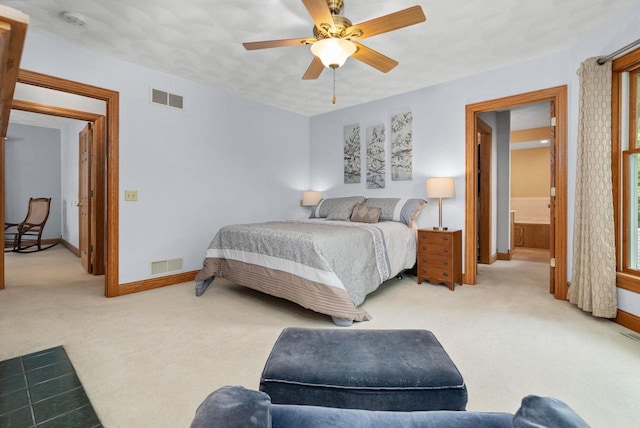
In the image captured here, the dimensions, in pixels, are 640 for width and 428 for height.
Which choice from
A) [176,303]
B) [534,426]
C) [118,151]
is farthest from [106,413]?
[118,151]

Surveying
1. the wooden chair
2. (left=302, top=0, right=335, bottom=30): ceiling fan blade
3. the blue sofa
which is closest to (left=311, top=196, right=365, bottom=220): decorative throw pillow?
(left=302, top=0, right=335, bottom=30): ceiling fan blade

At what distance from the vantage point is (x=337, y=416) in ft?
1.86

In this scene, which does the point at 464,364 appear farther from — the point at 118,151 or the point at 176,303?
the point at 118,151

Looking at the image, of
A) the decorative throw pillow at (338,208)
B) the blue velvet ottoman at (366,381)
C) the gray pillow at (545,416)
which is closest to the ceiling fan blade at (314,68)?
the decorative throw pillow at (338,208)

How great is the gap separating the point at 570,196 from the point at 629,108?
857mm

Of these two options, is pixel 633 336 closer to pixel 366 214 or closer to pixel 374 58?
pixel 366 214

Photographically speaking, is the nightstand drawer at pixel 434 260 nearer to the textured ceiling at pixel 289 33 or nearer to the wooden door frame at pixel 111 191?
the textured ceiling at pixel 289 33

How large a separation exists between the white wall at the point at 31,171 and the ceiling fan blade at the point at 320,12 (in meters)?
7.52

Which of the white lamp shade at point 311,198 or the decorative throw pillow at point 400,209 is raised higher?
the white lamp shade at point 311,198

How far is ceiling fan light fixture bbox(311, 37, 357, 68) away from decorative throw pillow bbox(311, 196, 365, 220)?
2.26 meters

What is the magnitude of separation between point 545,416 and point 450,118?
12.6 ft

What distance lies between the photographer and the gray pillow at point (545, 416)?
48cm

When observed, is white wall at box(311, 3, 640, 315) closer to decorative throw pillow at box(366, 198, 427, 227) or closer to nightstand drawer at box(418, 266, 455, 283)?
decorative throw pillow at box(366, 198, 427, 227)

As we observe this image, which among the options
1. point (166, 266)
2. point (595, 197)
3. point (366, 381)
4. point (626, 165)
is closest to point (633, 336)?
point (595, 197)
